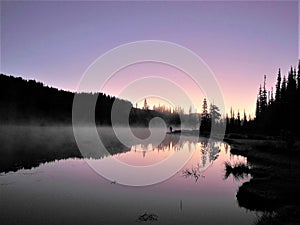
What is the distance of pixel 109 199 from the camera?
15.9 meters

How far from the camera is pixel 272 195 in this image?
603 inches

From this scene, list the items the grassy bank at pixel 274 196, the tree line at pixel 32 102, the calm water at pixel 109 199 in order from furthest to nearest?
the tree line at pixel 32 102 < the calm water at pixel 109 199 < the grassy bank at pixel 274 196

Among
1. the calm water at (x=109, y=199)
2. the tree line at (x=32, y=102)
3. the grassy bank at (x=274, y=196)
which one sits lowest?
the calm water at (x=109, y=199)

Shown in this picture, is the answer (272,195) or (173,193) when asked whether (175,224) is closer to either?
(173,193)

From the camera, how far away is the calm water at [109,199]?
12.7 metres

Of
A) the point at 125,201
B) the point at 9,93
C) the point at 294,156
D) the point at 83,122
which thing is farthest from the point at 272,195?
the point at 83,122

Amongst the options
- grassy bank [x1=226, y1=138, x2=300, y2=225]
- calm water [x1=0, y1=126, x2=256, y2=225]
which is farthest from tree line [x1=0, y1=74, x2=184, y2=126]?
grassy bank [x1=226, y1=138, x2=300, y2=225]

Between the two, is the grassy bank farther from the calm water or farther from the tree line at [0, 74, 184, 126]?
the tree line at [0, 74, 184, 126]

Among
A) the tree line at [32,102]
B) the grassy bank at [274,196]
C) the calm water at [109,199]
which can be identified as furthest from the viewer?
the tree line at [32,102]

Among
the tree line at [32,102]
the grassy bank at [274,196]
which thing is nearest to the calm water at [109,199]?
the grassy bank at [274,196]

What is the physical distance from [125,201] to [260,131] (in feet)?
209

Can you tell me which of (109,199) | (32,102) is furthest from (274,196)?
(32,102)

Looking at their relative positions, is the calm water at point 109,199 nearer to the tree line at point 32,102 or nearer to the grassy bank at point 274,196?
the grassy bank at point 274,196

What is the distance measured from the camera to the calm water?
41.5ft
